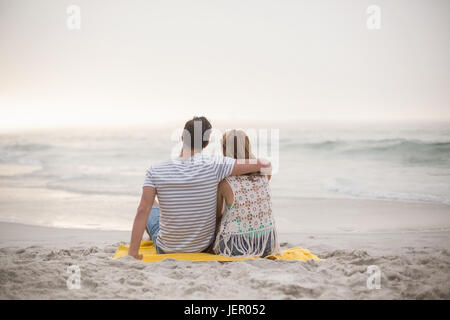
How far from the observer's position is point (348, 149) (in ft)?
56.6

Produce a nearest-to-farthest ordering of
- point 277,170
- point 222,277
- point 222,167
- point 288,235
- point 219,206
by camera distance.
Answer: point 222,277, point 222,167, point 219,206, point 288,235, point 277,170

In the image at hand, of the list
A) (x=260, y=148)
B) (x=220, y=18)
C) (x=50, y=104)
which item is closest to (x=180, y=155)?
(x=220, y=18)

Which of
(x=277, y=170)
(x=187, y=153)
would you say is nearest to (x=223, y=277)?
(x=187, y=153)

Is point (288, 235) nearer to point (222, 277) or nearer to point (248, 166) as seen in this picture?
point (248, 166)

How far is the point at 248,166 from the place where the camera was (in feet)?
10.5

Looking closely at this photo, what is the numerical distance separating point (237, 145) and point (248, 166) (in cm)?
24

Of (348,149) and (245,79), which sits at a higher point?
(245,79)

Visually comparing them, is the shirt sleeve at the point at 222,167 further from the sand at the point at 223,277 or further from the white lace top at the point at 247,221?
the sand at the point at 223,277

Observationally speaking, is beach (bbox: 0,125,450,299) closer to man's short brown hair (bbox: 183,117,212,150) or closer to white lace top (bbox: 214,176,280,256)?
white lace top (bbox: 214,176,280,256)

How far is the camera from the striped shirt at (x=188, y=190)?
3156mm

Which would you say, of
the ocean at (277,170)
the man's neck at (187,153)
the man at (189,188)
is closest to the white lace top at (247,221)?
the man at (189,188)
